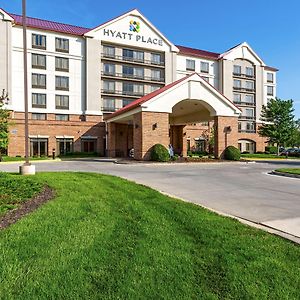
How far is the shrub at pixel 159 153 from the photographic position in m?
22.6

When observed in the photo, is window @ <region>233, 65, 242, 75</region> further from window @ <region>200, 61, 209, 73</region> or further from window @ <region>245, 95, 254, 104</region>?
window @ <region>200, 61, 209, 73</region>

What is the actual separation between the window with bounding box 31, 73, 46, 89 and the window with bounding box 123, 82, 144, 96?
1219cm

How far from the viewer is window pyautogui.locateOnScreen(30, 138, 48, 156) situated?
123 feet

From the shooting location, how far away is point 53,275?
3291 mm

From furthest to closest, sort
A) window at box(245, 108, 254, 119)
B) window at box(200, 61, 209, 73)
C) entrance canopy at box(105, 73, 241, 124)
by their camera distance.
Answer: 1. window at box(245, 108, 254, 119)
2. window at box(200, 61, 209, 73)
3. entrance canopy at box(105, 73, 241, 124)

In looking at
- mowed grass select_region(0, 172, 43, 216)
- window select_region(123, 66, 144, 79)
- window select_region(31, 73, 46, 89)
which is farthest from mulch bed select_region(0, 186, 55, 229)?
window select_region(123, 66, 144, 79)

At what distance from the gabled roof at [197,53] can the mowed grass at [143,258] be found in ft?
163

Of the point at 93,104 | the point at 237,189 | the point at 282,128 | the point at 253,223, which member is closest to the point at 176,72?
the point at 93,104

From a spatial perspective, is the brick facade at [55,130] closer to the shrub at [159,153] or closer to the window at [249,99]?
the shrub at [159,153]

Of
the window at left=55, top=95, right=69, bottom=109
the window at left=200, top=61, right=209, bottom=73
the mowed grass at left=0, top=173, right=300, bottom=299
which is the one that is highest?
the window at left=200, top=61, right=209, bottom=73

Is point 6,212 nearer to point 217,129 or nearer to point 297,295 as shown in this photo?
point 297,295

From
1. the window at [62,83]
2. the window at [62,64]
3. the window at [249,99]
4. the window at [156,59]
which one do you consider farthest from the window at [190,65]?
the window at [62,83]

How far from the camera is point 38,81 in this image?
41.2 meters

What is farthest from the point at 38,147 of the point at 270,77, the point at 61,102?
the point at 270,77
